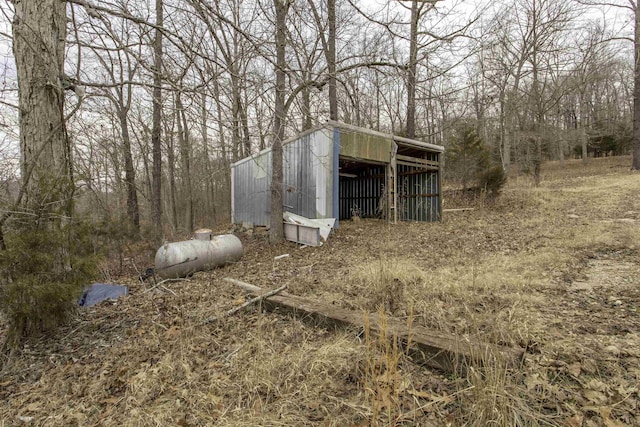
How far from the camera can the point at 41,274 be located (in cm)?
298

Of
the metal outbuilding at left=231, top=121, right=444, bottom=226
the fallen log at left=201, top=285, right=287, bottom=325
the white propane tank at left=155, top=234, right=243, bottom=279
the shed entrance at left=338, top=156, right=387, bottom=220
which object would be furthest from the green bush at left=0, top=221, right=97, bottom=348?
the shed entrance at left=338, top=156, right=387, bottom=220

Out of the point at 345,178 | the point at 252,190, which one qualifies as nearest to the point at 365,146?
the point at 252,190

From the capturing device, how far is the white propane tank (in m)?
5.92

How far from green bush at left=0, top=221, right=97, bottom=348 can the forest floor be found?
268 millimetres

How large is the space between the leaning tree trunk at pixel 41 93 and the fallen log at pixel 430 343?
292cm

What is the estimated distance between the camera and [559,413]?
1.76 meters

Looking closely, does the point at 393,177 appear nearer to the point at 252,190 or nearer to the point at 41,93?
the point at 252,190

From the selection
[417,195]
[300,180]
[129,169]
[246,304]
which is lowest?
[246,304]

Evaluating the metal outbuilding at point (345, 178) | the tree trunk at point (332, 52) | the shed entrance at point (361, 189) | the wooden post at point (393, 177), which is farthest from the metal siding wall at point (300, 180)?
the shed entrance at point (361, 189)

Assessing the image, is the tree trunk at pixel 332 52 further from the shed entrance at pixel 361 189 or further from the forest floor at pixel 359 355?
the forest floor at pixel 359 355

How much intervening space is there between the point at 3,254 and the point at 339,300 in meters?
3.25

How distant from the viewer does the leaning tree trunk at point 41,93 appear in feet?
10.5

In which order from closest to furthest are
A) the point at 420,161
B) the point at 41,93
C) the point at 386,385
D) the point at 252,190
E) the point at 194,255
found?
the point at 386,385 < the point at 41,93 < the point at 194,255 < the point at 420,161 < the point at 252,190

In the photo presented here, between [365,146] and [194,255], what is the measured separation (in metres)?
5.78
